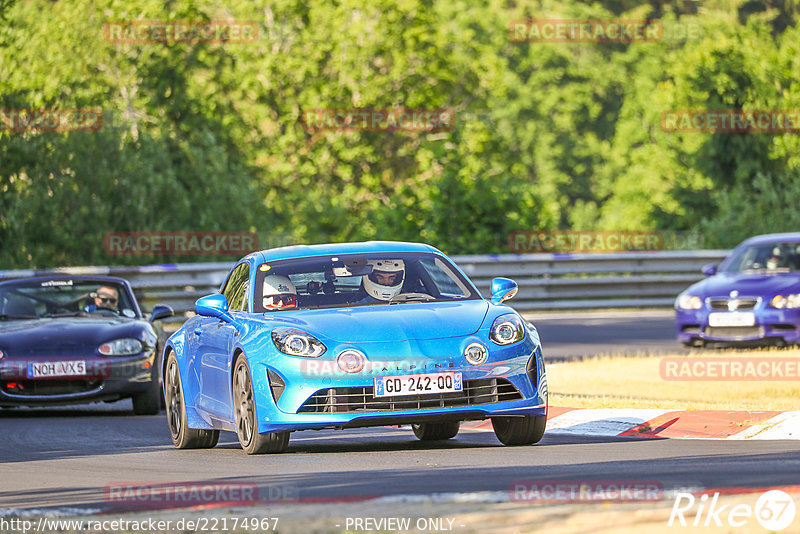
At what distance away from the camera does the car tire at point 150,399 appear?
13953 millimetres

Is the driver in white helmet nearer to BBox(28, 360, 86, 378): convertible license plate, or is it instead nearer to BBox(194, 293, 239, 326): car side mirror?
BBox(194, 293, 239, 326): car side mirror

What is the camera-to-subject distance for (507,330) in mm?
9492

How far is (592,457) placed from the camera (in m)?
8.90

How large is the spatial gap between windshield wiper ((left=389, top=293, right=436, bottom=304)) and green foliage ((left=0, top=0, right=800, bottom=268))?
17579 millimetres

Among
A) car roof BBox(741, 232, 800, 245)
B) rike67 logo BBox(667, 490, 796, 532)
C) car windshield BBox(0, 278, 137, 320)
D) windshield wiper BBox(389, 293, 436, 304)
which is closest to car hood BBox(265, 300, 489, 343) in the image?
windshield wiper BBox(389, 293, 436, 304)

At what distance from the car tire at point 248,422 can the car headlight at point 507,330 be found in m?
1.41

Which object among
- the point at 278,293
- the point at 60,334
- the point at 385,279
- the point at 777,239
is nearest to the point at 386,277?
the point at 385,279

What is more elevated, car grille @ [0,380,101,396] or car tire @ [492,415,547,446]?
car tire @ [492,415,547,446]

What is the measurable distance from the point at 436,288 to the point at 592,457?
6.15 ft

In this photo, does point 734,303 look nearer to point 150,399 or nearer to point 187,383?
point 150,399

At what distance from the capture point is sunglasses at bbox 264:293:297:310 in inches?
395

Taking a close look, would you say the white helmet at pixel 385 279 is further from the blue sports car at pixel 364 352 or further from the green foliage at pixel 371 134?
the green foliage at pixel 371 134

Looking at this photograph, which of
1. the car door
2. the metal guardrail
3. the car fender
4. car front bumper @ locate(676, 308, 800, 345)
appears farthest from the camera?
the metal guardrail

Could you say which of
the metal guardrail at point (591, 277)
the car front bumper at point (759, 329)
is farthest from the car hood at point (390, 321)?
the metal guardrail at point (591, 277)
